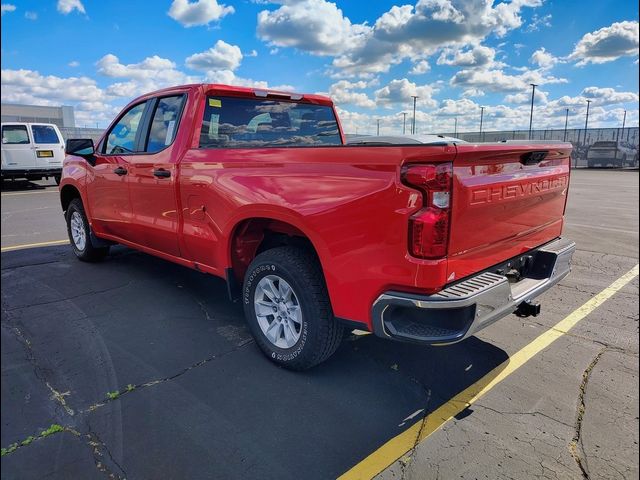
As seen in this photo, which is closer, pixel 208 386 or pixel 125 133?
pixel 208 386

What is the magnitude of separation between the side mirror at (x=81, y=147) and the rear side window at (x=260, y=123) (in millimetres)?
1999

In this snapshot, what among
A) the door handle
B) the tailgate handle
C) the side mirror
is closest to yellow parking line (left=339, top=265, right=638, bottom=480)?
the tailgate handle

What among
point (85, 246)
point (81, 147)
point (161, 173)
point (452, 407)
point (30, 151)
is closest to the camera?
point (452, 407)

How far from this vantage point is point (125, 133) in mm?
4949

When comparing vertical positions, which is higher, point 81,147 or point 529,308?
point 81,147

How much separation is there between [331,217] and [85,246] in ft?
14.5

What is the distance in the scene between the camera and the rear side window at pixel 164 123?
164 inches

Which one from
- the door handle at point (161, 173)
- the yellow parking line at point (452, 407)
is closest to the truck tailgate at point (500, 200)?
the yellow parking line at point (452, 407)

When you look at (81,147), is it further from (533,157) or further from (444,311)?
(533,157)

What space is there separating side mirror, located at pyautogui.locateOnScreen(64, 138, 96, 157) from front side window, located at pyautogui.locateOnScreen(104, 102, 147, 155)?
7.2 inches

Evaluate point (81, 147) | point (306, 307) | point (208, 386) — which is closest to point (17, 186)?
point (81, 147)

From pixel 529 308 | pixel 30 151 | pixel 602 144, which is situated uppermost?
pixel 30 151

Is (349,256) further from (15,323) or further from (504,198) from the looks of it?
(15,323)

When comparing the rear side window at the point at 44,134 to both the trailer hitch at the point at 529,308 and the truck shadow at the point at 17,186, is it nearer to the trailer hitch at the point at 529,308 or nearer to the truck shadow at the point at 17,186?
the truck shadow at the point at 17,186
